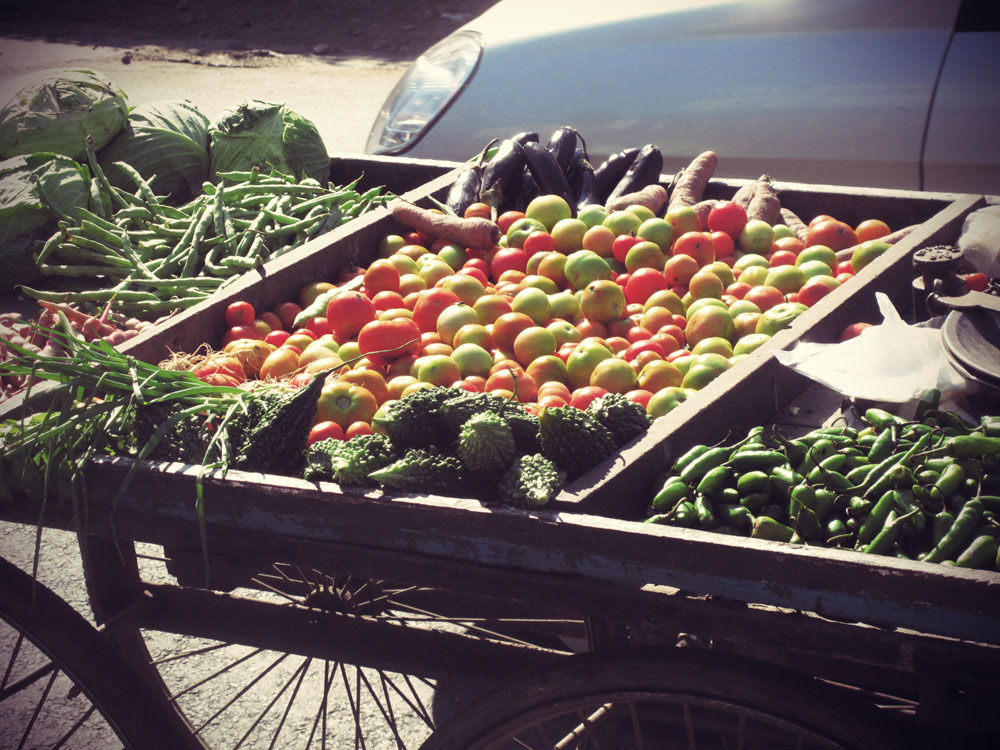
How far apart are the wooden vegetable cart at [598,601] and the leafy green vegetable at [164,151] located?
11.0 feet

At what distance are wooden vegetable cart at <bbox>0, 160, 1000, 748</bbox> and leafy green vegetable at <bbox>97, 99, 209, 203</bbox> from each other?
3350 mm

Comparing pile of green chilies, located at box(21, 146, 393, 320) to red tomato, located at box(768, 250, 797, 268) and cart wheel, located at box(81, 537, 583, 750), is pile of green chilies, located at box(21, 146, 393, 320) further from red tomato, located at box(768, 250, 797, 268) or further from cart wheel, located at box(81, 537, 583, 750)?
red tomato, located at box(768, 250, 797, 268)

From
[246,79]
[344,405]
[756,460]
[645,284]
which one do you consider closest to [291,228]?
[645,284]

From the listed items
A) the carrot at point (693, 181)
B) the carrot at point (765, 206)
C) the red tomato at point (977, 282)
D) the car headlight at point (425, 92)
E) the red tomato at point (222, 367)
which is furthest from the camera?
the car headlight at point (425, 92)

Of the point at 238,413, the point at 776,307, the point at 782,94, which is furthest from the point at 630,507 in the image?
the point at 782,94

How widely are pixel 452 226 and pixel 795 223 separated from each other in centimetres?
151

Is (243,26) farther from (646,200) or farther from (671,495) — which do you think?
(671,495)

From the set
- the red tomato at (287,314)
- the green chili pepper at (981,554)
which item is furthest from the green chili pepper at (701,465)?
the red tomato at (287,314)

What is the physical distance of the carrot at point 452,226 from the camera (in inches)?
159

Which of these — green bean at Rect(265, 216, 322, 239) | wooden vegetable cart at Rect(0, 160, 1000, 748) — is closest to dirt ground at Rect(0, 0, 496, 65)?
green bean at Rect(265, 216, 322, 239)

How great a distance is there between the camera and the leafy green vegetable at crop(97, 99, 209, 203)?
534 cm

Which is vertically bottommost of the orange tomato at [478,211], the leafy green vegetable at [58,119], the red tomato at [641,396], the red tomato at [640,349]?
the red tomato at [641,396]

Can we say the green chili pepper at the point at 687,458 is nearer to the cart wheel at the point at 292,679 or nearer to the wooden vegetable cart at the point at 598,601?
the wooden vegetable cart at the point at 598,601

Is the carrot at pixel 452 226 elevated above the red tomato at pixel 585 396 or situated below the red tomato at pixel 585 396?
above
